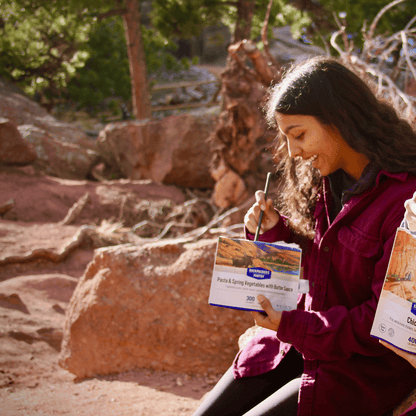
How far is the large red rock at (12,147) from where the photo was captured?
725 centimetres

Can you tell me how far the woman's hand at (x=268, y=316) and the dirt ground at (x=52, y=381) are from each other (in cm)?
114

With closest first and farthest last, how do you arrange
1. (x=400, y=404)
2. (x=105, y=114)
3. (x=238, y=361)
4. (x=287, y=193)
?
(x=400, y=404) < (x=238, y=361) < (x=287, y=193) < (x=105, y=114)

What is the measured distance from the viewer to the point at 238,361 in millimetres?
1525

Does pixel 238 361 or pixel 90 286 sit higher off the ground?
pixel 238 361

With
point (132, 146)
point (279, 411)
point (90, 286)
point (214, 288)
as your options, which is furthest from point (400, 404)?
point (132, 146)

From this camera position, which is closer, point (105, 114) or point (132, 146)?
point (132, 146)

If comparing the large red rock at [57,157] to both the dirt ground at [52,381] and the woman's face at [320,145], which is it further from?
the woman's face at [320,145]

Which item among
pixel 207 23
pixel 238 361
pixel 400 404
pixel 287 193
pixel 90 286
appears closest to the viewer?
pixel 400 404

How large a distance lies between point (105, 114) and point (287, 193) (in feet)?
46.7

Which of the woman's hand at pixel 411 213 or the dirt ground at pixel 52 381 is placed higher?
the woman's hand at pixel 411 213

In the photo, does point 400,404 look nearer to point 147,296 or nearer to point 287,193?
point 287,193

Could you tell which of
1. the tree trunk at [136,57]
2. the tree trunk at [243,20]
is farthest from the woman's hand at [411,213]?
the tree trunk at [136,57]

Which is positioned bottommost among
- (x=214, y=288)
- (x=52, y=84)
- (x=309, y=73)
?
(x=52, y=84)

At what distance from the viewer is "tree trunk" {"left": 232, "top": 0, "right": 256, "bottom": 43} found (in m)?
7.98
